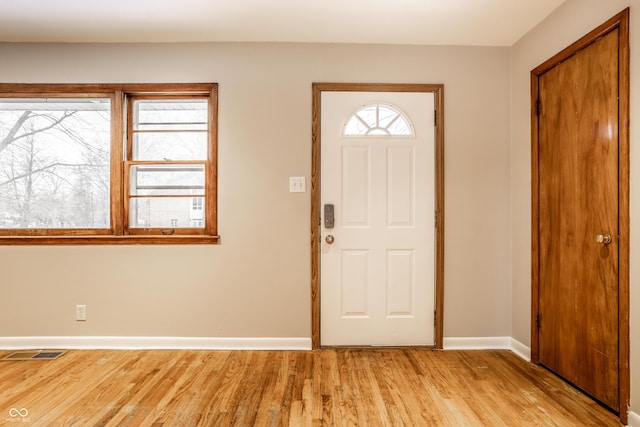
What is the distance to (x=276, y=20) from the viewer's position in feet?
8.61

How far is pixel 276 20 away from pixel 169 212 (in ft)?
5.32

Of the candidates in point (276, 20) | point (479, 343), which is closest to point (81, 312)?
point (276, 20)

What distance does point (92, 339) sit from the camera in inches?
117

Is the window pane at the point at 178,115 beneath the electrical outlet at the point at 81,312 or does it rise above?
above

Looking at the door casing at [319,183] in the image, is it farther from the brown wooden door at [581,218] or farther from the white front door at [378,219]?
the brown wooden door at [581,218]


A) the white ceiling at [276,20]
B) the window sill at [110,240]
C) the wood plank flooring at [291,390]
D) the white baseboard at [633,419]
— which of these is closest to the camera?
the white baseboard at [633,419]

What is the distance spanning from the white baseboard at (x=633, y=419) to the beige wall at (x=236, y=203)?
1445 millimetres

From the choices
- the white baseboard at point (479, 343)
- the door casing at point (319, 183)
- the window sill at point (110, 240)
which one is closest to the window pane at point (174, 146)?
the window sill at point (110, 240)

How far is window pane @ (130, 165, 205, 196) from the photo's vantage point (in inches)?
118

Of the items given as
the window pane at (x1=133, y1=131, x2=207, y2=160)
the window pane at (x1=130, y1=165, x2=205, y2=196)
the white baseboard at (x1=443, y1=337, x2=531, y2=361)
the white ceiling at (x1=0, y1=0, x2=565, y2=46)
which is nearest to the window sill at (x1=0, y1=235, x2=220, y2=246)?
the window pane at (x1=130, y1=165, x2=205, y2=196)

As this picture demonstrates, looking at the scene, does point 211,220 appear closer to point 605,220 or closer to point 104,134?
point 104,134

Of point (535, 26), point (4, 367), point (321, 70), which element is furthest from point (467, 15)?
point (4, 367)

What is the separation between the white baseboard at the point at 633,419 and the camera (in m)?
1.85

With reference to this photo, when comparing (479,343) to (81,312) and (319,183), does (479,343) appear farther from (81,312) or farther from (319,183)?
(81,312)
